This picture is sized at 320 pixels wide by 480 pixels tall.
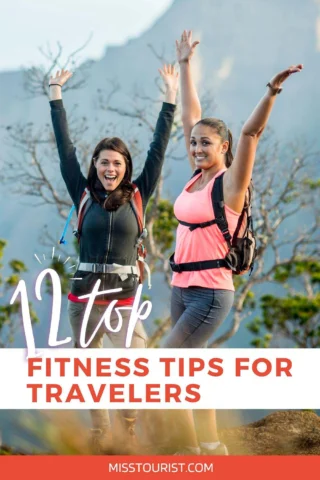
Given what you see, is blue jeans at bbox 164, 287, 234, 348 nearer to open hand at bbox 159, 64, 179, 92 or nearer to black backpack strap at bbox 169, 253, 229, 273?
black backpack strap at bbox 169, 253, 229, 273

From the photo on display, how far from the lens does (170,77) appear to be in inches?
137

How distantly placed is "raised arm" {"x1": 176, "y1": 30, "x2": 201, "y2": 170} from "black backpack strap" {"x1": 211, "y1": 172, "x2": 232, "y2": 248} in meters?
0.24

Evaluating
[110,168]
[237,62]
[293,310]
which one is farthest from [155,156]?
[237,62]

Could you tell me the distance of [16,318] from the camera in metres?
10.3

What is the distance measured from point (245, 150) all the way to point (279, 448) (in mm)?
2058

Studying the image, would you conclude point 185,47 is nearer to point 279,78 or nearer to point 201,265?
point 279,78

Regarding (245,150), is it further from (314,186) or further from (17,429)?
(314,186)

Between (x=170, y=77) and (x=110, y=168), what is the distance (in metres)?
0.59

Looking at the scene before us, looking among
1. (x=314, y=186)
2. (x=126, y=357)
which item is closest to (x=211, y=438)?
(x=126, y=357)

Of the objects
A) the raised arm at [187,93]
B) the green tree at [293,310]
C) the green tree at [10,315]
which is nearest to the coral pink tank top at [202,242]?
the raised arm at [187,93]

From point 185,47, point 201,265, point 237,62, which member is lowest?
point 201,265

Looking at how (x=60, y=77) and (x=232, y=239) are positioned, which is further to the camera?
(x=60, y=77)

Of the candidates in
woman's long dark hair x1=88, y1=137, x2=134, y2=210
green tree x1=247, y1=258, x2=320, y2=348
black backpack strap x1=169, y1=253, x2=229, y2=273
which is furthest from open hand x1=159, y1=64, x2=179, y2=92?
green tree x1=247, y1=258, x2=320, y2=348

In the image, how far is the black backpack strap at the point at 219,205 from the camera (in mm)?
2918
